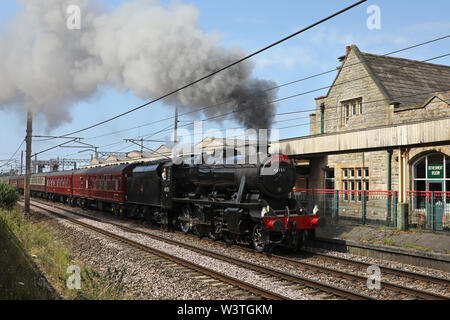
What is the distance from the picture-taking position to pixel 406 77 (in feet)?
67.7

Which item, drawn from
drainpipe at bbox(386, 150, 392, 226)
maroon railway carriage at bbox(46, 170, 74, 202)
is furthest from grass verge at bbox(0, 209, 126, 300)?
maroon railway carriage at bbox(46, 170, 74, 202)

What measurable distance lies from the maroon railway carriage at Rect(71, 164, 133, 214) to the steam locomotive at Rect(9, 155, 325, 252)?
0.11 meters

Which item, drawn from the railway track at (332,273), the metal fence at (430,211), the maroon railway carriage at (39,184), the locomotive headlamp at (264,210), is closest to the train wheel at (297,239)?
the railway track at (332,273)

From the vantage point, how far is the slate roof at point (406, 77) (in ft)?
62.7

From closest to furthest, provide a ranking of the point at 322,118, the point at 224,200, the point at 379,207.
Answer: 1. the point at 224,200
2. the point at 379,207
3. the point at 322,118

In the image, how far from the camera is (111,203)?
22469 millimetres

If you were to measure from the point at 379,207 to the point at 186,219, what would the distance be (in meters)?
7.01

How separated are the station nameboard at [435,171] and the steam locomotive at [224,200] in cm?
626

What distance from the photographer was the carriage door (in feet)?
52.0

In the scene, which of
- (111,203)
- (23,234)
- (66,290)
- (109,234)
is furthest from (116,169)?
(66,290)

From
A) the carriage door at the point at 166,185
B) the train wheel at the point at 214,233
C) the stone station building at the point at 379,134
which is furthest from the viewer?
the carriage door at the point at 166,185

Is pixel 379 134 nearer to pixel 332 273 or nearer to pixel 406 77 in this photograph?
pixel 332 273

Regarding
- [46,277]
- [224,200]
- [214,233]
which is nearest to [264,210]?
[224,200]

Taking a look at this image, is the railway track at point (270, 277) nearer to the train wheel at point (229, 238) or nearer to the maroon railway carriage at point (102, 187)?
the train wheel at point (229, 238)
